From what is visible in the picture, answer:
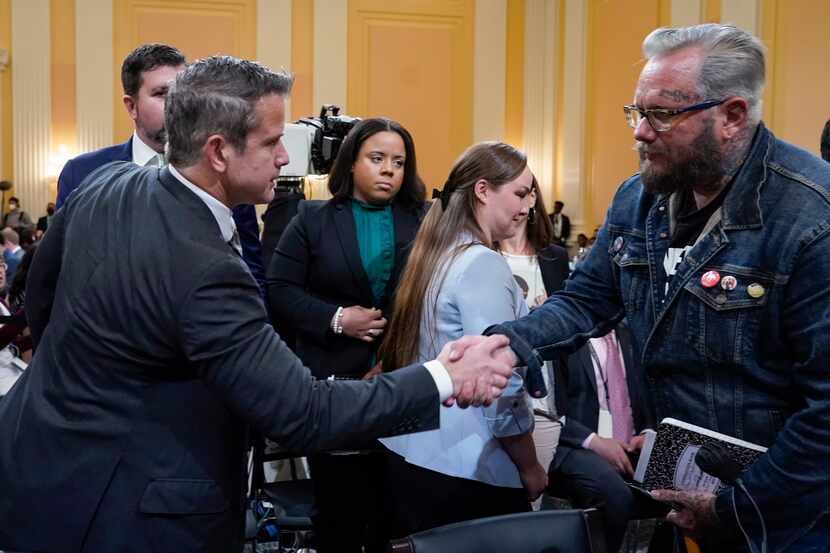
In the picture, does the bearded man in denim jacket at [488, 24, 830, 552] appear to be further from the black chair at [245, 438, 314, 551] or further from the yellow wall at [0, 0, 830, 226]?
the yellow wall at [0, 0, 830, 226]

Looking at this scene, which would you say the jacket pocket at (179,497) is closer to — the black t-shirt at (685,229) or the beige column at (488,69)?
the black t-shirt at (685,229)

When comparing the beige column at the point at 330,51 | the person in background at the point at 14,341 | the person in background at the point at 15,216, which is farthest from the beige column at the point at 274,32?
the person in background at the point at 14,341

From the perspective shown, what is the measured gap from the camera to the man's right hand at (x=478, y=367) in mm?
1754

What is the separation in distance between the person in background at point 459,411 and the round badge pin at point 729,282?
25.0 inches

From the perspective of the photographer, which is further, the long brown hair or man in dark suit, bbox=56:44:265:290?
man in dark suit, bbox=56:44:265:290

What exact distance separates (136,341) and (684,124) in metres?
1.06

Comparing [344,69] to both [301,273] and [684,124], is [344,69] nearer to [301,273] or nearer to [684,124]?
[301,273]

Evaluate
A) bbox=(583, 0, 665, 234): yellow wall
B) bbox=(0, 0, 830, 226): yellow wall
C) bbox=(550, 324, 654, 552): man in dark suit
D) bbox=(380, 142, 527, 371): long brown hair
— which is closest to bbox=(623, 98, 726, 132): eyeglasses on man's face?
bbox=(380, 142, 527, 371): long brown hair

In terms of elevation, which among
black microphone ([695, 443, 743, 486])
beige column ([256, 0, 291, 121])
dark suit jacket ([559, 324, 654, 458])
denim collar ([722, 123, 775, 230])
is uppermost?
beige column ([256, 0, 291, 121])

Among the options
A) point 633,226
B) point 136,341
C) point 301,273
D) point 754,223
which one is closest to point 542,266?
point 301,273

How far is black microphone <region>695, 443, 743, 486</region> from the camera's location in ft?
5.17

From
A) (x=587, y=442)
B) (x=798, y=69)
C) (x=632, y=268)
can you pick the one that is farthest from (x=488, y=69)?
(x=632, y=268)

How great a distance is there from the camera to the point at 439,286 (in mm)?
2221

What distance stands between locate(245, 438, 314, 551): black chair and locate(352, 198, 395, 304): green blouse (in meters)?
0.74
